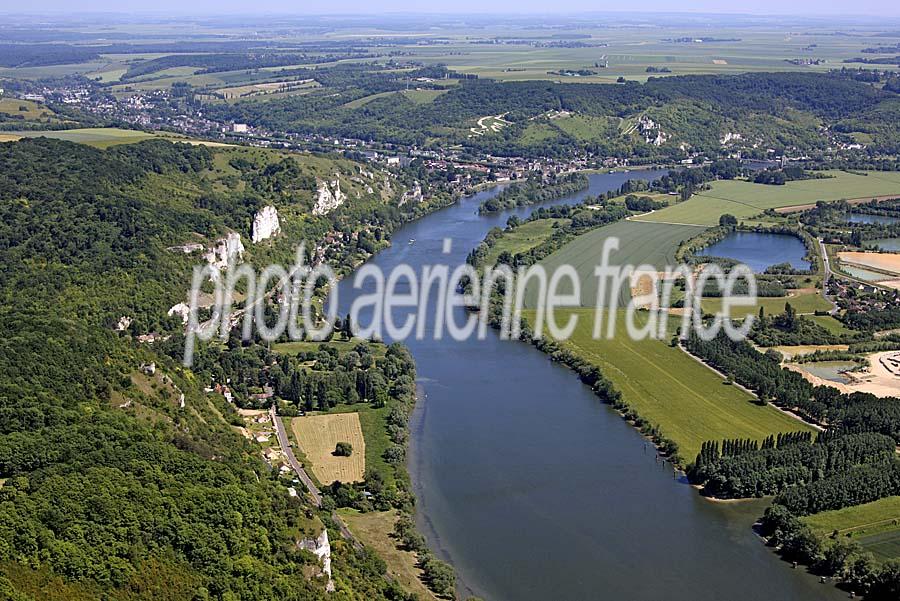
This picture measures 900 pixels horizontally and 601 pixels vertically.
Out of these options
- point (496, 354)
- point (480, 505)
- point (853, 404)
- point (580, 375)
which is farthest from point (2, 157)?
point (853, 404)

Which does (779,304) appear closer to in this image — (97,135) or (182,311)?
(182,311)

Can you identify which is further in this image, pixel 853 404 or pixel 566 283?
pixel 566 283

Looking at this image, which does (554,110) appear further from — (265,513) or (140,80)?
(265,513)

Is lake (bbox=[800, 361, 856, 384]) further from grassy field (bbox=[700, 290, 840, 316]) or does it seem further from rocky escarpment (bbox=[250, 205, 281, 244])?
rocky escarpment (bbox=[250, 205, 281, 244])

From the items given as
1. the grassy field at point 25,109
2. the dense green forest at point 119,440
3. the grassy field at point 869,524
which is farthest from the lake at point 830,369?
the grassy field at point 25,109

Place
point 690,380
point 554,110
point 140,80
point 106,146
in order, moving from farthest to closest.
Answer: point 140,80 < point 554,110 < point 106,146 < point 690,380

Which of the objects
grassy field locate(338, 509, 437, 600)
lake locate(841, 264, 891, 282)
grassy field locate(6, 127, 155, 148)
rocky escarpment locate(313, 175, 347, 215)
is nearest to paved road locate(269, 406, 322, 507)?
grassy field locate(338, 509, 437, 600)
